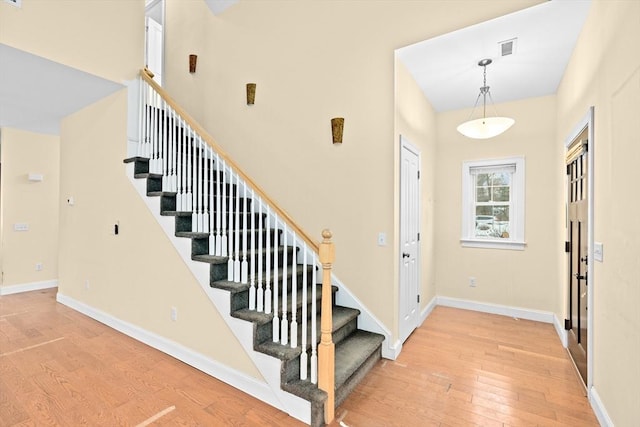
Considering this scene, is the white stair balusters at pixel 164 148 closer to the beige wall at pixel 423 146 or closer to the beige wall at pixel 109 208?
the beige wall at pixel 109 208

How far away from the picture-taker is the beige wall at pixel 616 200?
1.65 metres

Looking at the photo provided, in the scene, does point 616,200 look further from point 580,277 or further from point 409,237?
point 409,237

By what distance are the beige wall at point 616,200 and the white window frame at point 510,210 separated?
1.89 meters

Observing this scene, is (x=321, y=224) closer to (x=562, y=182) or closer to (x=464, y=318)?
(x=464, y=318)

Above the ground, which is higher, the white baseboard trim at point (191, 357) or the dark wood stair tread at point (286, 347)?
the dark wood stair tread at point (286, 347)

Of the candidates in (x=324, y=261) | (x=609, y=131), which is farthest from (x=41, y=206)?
(x=609, y=131)

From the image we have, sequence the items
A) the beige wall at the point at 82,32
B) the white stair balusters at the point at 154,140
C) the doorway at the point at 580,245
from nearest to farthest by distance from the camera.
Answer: the doorway at the point at 580,245 → the beige wall at the point at 82,32 → the white stair balusters at the point at 154,140

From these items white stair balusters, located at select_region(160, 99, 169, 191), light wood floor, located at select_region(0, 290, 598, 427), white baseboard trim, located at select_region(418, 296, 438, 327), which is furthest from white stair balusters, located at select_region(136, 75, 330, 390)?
white baseboard trim, located at select_region(418, 296, 438, 327)

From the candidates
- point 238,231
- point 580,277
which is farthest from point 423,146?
point 238,231

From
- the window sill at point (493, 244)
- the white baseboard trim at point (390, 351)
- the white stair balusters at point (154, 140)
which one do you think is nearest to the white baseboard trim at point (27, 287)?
the white stair balusters at point (154, 140)

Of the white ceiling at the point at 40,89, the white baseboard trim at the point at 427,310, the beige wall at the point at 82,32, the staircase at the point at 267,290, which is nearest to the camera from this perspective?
the staircase at the point at 267,290

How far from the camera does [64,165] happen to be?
14.6ft

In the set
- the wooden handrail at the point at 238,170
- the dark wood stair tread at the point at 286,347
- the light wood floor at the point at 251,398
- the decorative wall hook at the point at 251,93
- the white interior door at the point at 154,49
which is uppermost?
the white interior door at the point at 154,49

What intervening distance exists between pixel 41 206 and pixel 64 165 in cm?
154
